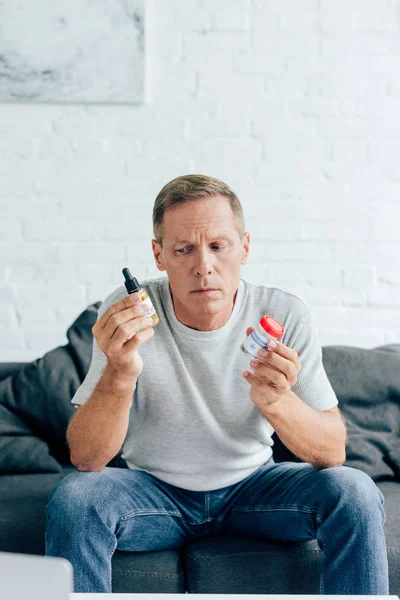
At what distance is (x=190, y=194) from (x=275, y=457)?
85 cm

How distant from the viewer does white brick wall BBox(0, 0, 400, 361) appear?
2.68 metres

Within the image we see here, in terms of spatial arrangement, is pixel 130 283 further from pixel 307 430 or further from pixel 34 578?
pixel 34 578

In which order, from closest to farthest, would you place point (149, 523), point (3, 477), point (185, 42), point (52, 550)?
point (52, 550), point (149, 523), point (3, 477), point (185, 42)

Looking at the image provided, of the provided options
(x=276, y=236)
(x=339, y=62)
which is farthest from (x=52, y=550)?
(x=339, y=62)

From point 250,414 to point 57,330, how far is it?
1181 millimetres

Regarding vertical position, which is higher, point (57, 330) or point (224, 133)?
point (224, 133)

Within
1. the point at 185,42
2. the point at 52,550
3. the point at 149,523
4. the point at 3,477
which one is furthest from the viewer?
the point at 185,42

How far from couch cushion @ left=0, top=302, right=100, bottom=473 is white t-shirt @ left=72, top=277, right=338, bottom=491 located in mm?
468

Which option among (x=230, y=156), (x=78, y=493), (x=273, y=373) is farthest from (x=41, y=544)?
(x=230, y=156)

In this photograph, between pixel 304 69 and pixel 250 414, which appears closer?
pixel 250 414

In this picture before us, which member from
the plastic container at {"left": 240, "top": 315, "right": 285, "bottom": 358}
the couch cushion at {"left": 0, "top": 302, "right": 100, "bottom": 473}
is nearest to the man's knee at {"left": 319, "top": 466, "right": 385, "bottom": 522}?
the plastic container at {"left": 240, "top": 315, "right": 285, "bottom": 358}

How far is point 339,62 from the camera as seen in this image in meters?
2.69

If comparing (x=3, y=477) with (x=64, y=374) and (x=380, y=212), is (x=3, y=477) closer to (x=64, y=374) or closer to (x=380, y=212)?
(x=64, y=374)

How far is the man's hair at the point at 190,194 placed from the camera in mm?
1759
